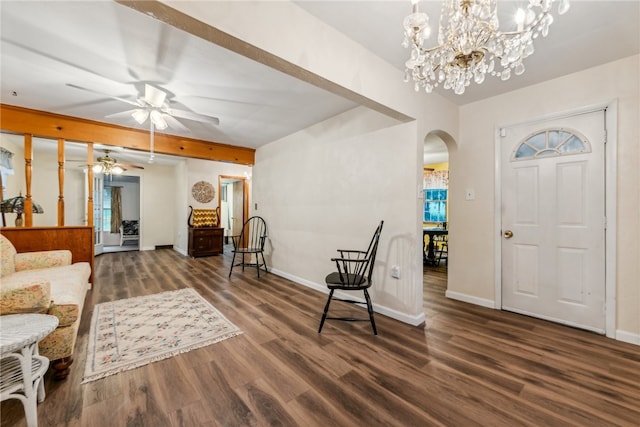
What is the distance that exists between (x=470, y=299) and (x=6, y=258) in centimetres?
497

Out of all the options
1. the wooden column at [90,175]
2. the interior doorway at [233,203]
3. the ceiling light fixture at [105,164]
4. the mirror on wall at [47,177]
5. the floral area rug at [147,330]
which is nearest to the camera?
the floral area rug at [147,330]

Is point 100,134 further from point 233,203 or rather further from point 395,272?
point 233,203

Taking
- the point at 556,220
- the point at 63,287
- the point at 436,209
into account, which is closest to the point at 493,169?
Answer: the point at 556,220

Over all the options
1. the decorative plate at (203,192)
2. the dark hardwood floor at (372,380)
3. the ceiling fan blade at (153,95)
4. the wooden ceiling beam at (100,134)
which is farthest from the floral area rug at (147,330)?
the decorative plate at (203,192)

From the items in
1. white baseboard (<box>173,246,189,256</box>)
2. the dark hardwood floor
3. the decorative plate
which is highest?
the decorative plate

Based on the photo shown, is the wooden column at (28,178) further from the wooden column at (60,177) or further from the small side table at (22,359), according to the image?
the small side table at (22,359)

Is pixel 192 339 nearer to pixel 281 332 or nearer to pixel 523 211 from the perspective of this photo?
pixel 281 332

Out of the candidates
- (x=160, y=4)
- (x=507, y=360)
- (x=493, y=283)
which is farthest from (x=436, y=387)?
(x=160, y=4)

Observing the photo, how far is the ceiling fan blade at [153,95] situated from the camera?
2346 millimetres

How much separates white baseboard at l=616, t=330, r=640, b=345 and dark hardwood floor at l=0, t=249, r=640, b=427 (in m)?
0.11

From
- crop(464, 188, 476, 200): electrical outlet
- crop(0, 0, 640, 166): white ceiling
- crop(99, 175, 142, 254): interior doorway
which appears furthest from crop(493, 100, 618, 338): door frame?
Result: crop(99, 175, 142, 254): interior doorway

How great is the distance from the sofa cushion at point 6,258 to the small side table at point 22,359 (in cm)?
172

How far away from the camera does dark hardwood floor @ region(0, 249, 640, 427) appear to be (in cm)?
138

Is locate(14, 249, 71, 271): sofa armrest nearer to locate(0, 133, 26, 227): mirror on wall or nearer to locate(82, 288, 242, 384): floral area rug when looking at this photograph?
locate(82, 288, 242, 384): floral area rug
